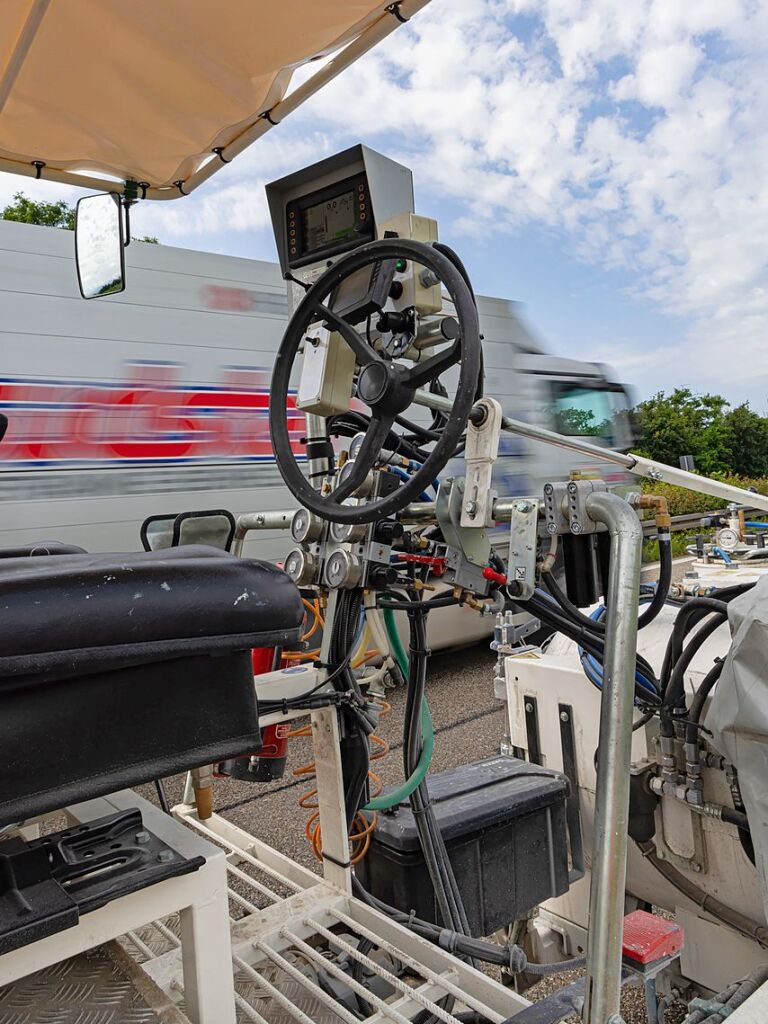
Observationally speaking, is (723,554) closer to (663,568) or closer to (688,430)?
(663,568)

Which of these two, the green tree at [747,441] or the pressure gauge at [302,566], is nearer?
the pressure gauge at [302,566]

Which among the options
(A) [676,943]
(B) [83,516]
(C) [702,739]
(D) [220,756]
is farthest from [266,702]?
(B) [83,516]

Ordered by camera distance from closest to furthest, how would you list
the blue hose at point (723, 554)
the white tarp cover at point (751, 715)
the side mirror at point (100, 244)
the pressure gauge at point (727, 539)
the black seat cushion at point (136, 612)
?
the black seat cushion at point (136, 612), the white tarp cover at point (751, 715), the side mirror at point (100, 244), the blue hose at point (723, 554), the pressure gauge at point (727, 539)

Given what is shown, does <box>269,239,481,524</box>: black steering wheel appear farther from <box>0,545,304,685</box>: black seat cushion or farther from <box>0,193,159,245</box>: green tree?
<box>0,193,159,245</box>: green tree

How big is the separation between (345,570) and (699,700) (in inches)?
38.4

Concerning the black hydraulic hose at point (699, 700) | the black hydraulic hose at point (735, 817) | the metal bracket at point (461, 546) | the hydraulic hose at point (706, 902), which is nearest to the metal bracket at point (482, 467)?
the metal bracket at point (461, 546)

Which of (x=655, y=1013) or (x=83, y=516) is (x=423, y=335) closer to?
(x=655, y=1013)

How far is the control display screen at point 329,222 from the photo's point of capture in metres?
1.85

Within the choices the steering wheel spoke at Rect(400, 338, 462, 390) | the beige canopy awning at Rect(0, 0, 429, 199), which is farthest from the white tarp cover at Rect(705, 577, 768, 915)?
the beige canopy awning at Rect(0, 0, 429, 199)

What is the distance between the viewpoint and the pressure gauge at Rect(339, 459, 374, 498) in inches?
66.8

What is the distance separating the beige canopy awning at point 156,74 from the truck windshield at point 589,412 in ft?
16.3

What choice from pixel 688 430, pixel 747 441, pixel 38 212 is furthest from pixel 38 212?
pixel 747 441

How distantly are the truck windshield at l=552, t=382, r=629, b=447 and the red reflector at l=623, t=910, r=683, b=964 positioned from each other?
18.3 feet

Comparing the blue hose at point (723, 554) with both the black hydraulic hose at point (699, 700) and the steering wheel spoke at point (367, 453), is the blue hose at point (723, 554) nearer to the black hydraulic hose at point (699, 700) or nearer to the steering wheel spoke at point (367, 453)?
the black hydraulic hose at point (699, 700)
